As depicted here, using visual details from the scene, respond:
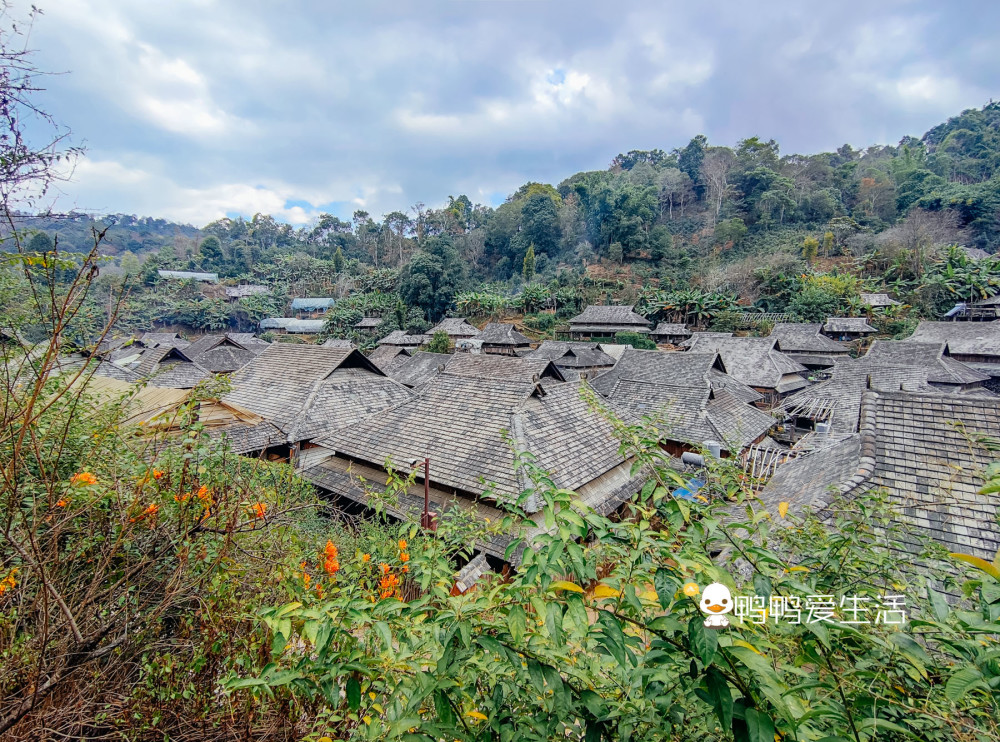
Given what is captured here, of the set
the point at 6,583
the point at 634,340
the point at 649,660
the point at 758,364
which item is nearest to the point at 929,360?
the point at 758,364

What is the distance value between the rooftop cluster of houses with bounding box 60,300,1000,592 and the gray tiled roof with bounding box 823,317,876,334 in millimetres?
13213

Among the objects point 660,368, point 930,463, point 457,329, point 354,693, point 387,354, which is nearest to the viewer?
point 354,693

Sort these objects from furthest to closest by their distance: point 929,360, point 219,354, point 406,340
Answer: point 406,340 < point 219,354 < point 929,360

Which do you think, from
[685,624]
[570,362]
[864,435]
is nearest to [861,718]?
[685,624]

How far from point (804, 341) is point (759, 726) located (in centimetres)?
4008

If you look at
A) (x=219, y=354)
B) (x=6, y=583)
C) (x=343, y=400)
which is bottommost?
(x=219, y=354)

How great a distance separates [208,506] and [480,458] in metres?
5.45

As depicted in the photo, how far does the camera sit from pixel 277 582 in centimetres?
305

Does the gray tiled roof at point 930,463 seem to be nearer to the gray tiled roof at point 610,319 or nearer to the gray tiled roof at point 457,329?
the gray tiled roof at point 610,319

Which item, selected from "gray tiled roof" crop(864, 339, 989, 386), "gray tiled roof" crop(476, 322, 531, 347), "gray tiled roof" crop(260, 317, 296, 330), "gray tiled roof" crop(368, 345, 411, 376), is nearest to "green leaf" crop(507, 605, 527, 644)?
"gray tiled roof" crop(864, 339, 989, 386)

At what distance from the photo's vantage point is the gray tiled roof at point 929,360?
19422 millimetres

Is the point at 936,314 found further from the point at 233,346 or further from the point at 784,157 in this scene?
the point at 233,346

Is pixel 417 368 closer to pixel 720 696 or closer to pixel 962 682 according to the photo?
pixel 720 696

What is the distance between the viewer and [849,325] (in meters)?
35.3
